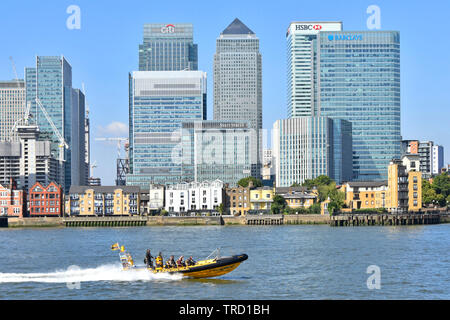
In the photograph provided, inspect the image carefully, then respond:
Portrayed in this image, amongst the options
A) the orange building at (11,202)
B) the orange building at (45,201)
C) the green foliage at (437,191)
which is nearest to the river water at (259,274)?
the green foliage at (437,191)

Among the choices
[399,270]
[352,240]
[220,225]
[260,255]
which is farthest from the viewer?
[220,225]

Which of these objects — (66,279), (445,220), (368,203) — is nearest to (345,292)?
(66,279)

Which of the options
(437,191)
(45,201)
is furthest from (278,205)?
(45,201)

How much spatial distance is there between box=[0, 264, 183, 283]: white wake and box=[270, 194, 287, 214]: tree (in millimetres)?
118288

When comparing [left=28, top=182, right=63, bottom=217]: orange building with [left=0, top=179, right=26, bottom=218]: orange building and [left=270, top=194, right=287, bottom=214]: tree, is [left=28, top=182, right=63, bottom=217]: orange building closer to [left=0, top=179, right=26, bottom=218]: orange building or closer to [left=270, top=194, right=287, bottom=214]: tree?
[left=0, top=179, right=26, bottom=218]: orange building

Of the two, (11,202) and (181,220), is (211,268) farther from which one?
(11,202)

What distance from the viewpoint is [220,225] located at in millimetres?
160875

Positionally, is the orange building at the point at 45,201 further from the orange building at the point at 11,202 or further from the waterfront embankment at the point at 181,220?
the waterfront embankment at the point at 181,220

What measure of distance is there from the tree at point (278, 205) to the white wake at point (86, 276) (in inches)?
4657

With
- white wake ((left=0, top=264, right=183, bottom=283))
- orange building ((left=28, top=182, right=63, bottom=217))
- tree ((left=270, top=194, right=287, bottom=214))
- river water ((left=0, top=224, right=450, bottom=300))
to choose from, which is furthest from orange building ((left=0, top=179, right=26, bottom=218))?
white wake ((left=0, top=264, right=183, bottom=283))

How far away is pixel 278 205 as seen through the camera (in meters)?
176
